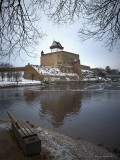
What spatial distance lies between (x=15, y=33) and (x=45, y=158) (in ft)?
11.4

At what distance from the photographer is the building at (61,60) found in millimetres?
64562

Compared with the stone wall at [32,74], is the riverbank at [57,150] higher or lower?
lower

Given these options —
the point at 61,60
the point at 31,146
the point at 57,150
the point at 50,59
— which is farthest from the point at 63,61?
the point at 31,146

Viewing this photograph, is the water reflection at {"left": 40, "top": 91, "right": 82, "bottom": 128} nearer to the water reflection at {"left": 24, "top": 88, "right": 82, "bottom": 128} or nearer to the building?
the water reflection at {"left": 24, "top": 88, "right": 82, "bottom": 128}

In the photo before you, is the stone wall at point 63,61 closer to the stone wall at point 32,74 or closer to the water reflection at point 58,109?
the stone wall at point 32,74

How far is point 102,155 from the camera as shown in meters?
4.03

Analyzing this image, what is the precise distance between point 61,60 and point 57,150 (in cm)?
6171

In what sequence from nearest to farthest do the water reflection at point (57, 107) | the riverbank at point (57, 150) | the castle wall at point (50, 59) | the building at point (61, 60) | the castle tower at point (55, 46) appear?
the riverbank at point (57, 150) < the water reflection at point (57, 107) < the building at point (61, 60) < the castle wall at point (50, 59) < the castle tower at point (55, 46)

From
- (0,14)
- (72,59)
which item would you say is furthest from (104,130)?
(72,59)

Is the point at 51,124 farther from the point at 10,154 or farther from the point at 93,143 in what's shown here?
the point at 10,154

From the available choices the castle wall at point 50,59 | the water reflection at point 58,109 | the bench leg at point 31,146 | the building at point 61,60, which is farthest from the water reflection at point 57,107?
the castle wall at point 50,59

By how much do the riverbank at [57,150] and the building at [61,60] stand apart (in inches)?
2223

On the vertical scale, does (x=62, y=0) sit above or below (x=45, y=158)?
above

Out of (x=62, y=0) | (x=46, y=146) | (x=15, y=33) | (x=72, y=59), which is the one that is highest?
(x=72, y=59)
